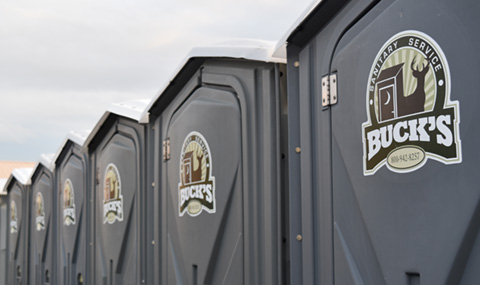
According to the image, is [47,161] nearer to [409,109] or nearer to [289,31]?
[289,31]

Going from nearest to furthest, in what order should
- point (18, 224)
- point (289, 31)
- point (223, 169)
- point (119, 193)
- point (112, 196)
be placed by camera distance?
point (289, 31) < point (223, 169) < point (119, 193) < point (112, 196) < point (18, 224)

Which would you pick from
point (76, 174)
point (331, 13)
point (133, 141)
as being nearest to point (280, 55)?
point (331, 13)

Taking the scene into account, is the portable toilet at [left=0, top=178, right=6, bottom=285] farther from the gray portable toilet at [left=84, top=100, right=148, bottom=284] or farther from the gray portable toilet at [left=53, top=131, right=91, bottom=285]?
the gray portable toilet at [left=84, top=100, right=148, bottom=284]

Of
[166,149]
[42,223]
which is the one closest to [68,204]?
[42,223]

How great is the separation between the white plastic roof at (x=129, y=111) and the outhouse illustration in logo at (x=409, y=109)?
253 cm

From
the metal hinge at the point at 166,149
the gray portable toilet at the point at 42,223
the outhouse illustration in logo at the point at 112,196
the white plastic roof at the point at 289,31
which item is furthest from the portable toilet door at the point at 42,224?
the white plastic roof at the point at 289,31

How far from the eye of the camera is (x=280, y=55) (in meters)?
3.28

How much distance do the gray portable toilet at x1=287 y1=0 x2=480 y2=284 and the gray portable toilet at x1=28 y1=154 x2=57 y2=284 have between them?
497 centimetres

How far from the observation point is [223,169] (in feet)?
12.1

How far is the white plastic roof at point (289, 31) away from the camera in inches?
117

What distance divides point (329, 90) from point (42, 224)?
19.7 ft

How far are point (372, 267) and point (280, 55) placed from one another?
3.83 feet

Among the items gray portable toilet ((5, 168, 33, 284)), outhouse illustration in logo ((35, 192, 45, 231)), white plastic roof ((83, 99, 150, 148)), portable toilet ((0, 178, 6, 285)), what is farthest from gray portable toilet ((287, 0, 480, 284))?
portable toilet ((0, 178, 6, 285))

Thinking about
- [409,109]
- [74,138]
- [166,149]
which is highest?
[74,138]
